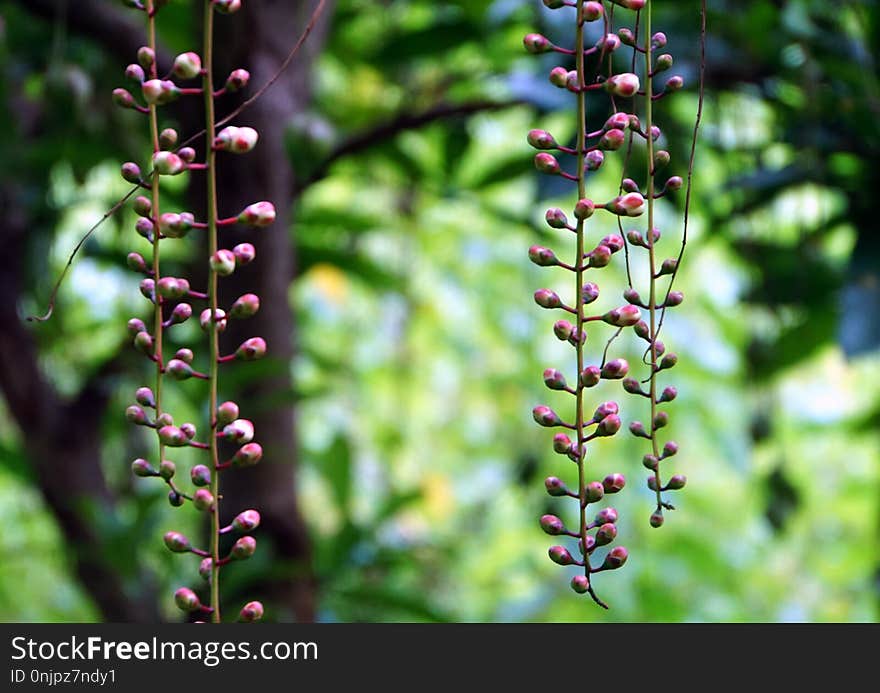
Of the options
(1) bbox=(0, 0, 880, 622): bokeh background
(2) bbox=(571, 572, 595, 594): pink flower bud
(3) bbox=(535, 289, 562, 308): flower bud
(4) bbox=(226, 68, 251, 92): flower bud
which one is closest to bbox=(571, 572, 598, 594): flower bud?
(2) bbox=(571, 572, 595, 594): pink flower bud

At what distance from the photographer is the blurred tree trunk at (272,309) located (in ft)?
3.00

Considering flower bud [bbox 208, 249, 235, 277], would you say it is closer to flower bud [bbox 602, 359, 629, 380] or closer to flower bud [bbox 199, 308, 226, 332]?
flower bud [bbox 199, 308, 226, 332]

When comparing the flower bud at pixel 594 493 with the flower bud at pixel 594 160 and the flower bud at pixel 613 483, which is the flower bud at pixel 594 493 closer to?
the flower bud at pixel 613 483

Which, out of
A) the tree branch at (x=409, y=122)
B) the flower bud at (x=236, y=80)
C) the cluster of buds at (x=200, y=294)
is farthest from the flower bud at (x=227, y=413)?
the tree branch at (x=409, y=122)

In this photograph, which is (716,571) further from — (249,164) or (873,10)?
(249,164)

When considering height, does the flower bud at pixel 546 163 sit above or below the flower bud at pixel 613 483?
above

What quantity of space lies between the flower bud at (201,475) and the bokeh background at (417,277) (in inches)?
19.4

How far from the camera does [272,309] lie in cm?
100

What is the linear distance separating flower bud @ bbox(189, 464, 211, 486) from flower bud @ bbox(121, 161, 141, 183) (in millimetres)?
105

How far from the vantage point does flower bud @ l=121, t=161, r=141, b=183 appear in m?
0.36

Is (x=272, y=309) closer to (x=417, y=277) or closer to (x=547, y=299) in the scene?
(x=547, y=299)

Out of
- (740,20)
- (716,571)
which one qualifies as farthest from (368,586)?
(740,20)

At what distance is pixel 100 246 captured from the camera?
1.21m

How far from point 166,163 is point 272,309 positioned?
2.17 ft
